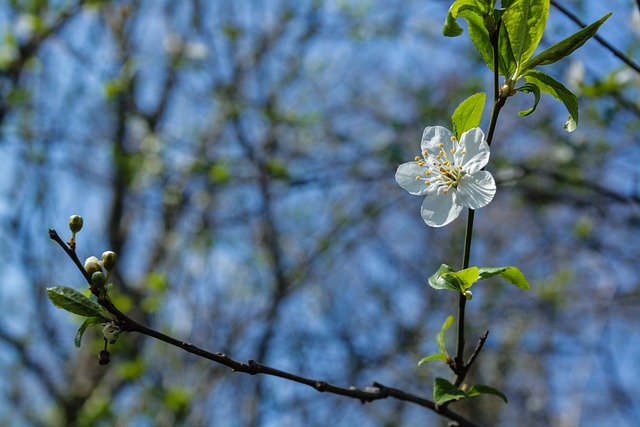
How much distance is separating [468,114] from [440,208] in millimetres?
181

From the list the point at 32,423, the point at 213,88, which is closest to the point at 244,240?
the point at 213,88

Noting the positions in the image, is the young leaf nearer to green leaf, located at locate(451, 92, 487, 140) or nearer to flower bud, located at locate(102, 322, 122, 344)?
green leaf, located at locate(451, 92, 487, 140)

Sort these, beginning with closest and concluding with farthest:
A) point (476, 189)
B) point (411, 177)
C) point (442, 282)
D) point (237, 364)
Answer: point (237, 364) < point (442, 282) < point (476, 189) < point (411, 177)

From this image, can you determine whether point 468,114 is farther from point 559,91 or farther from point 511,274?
point 511,274

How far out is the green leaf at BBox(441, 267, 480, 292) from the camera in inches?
40.8

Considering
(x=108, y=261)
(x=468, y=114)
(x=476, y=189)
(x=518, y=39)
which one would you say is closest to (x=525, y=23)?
(x=518, y=39)

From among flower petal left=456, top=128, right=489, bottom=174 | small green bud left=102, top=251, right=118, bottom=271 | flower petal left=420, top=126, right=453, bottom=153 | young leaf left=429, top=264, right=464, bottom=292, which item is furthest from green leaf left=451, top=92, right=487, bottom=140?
small green bud left=102, top=251, right=118, bottom=271

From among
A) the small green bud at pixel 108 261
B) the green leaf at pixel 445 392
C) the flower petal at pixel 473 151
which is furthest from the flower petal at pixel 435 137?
the small green bud at pixel 108 261

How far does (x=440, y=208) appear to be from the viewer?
1231mm

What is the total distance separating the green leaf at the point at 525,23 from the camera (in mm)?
1061

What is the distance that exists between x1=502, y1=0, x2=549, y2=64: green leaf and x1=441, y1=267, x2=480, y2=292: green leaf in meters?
0.37

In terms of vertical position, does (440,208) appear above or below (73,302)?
above

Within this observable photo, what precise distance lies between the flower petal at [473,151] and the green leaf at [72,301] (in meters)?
0.67

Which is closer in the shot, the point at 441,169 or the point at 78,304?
the point at 78,304
